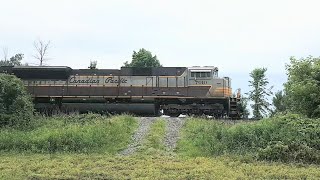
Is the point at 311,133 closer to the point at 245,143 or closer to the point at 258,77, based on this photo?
the point at 245,143

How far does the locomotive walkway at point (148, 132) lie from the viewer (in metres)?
14.1

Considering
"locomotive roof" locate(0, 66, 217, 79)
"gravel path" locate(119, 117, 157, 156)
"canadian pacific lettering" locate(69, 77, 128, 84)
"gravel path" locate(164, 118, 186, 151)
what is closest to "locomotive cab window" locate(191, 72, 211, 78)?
"locomotive roof" locate(0, 66, 217, 79)

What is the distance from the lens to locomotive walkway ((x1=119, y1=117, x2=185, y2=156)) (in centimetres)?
1409

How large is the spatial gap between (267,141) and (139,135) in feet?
17.3

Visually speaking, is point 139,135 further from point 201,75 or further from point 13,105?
point 201,75

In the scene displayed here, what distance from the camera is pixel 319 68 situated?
16875mm

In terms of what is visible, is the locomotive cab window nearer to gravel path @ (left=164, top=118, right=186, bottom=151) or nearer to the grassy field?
gravel path @ (left=164, top=118, right=186, bottom=151)

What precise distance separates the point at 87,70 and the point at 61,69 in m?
1.63

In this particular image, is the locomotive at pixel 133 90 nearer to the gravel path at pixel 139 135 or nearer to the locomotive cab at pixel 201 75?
the locomotive cab at pixel 201 75

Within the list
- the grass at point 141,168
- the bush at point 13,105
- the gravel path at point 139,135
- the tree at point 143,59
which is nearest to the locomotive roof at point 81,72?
the gravel path at point 139,135

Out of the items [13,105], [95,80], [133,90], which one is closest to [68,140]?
[13,105]

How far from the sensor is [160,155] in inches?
504

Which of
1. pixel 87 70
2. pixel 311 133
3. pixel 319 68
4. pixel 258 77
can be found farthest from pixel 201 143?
pixel 258 77

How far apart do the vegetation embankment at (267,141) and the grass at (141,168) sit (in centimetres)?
72
